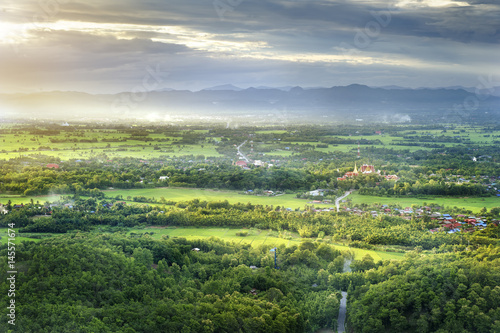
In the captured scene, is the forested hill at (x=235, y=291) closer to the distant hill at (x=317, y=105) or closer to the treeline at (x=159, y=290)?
the treeline at (x=159, y=290)

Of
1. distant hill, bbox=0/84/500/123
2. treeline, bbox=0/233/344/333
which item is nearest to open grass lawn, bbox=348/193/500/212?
treeline, bbox=0/233/344/333

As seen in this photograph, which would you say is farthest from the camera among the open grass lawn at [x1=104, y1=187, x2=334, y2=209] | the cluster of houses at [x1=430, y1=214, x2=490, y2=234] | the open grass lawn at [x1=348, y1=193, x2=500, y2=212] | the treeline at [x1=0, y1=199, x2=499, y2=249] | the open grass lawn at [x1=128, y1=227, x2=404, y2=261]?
the open grass lawn at [x1=104, y1=187, x2=334, y2=209]

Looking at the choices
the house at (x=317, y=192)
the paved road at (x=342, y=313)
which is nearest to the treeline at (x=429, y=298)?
the paved road at (x=342, y=313)

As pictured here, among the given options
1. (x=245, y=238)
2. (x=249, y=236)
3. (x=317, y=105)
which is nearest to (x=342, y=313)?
(x=245, y=238)

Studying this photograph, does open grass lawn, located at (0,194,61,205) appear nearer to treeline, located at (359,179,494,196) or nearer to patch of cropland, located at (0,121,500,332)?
patch of cropland, located at (0,121,500,332)

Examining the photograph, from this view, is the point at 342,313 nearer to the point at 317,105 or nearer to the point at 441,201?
the point at 441,201

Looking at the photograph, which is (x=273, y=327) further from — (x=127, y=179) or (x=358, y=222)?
(x=127, y=179)
